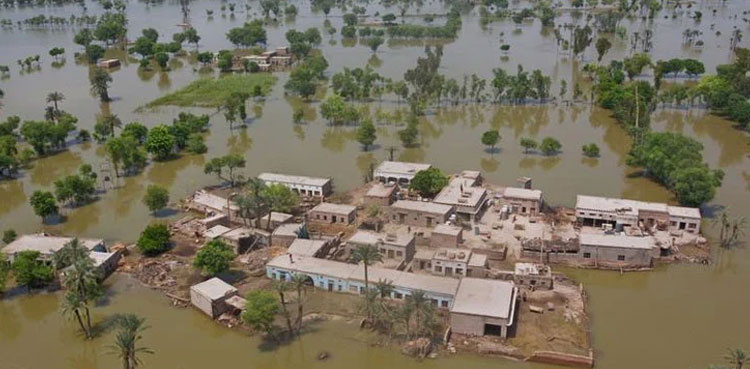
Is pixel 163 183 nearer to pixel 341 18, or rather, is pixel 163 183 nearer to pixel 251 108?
pixel 251 108

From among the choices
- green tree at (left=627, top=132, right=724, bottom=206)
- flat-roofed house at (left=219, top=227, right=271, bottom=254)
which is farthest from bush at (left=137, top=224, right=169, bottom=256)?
green tree at (left=627, top=132, right=724, bottom=206)

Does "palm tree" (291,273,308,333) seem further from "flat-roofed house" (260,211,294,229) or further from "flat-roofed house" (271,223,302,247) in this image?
"flat-roofed house" (260,211,294,229)

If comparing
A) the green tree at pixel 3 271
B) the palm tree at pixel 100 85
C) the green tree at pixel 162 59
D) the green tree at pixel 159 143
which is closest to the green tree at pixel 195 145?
the green tree at pixel 159 143

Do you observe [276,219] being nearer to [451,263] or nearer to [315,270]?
[315,270]

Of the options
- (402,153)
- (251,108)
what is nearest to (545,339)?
(402,153)

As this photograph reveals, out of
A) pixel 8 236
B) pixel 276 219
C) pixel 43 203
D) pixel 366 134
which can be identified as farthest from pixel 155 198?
pixel 366 134

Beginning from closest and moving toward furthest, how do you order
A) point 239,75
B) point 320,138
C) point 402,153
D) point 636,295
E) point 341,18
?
point 636,295 < point 402,153 < point 320,138 < point 239,75 < point 341,18

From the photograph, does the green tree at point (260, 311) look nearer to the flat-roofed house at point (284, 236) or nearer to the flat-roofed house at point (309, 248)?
the flat-roofed house at point (309, 248)
